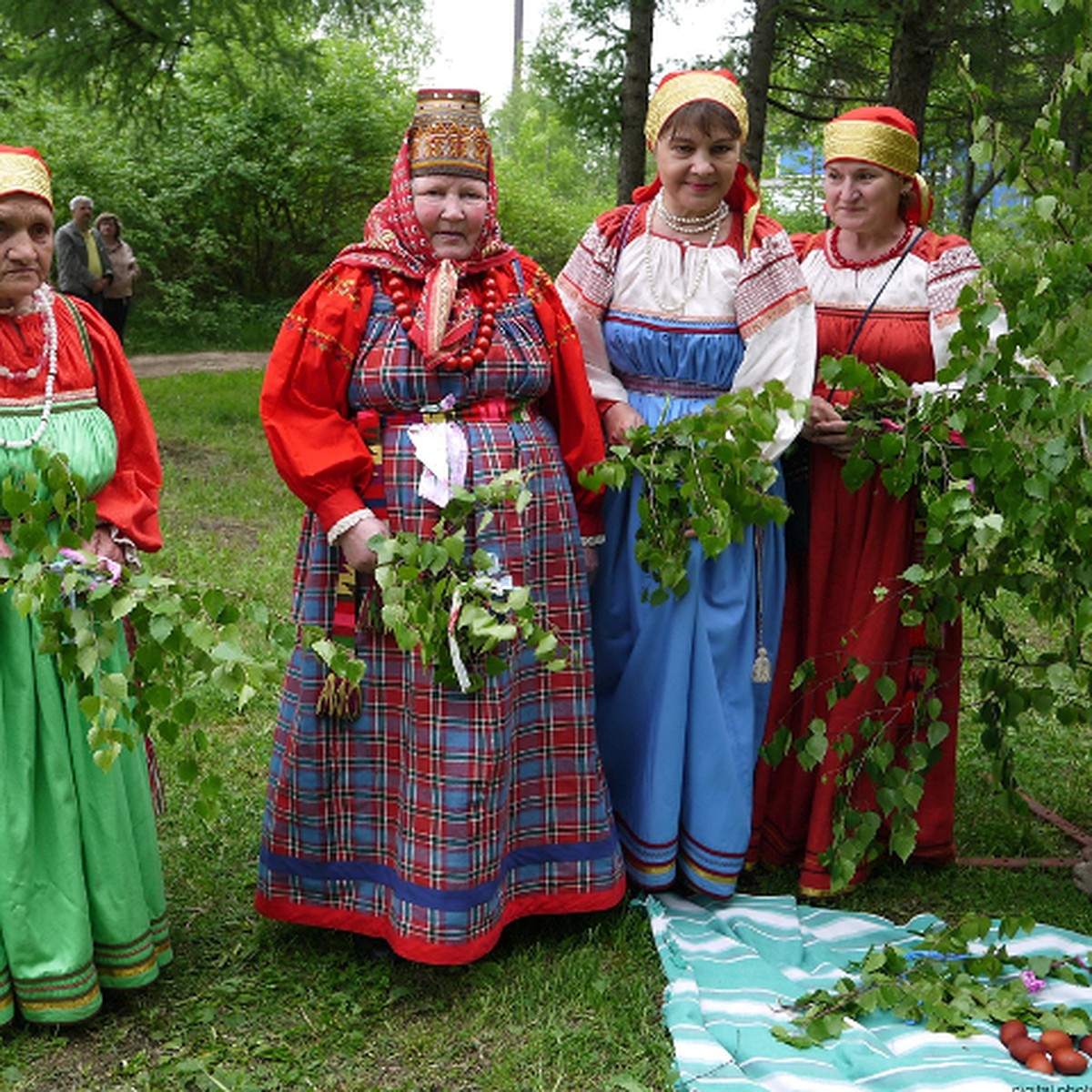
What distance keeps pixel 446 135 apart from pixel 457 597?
1.01 meters

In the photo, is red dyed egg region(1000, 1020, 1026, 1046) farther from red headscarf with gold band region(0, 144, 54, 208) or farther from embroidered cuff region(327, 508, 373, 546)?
red headscarf with gold band region(0, 144, 54, 208)

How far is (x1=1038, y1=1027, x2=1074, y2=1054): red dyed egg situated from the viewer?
103 inches

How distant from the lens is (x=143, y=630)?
2.32 meters

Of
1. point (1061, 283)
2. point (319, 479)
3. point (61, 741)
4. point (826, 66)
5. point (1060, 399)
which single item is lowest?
point (61, 741)

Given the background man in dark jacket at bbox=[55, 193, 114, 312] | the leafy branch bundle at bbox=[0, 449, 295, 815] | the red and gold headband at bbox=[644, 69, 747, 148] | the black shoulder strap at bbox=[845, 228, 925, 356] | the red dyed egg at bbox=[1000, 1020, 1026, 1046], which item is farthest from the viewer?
the background man in dark jacket at bbox=[55, 193, 114, 312]

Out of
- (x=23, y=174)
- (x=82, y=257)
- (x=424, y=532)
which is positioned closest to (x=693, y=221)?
(x=424, y=532)

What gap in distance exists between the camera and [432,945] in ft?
9.46

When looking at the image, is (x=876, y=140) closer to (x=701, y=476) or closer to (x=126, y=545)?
(x=701, y=476)

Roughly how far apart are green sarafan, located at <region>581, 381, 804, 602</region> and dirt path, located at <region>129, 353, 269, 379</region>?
10.3 metres

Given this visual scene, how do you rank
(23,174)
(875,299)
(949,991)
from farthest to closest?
(875,299)
(949,991)
(23,174)

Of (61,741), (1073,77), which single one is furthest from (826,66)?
(61,741)

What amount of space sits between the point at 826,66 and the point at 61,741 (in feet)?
28.1

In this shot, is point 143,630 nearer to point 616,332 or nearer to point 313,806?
point 313,806

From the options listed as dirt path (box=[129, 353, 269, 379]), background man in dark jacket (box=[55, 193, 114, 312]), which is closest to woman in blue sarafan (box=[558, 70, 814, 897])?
background man in dark jacket (box=[55, 193, 114, 312])
